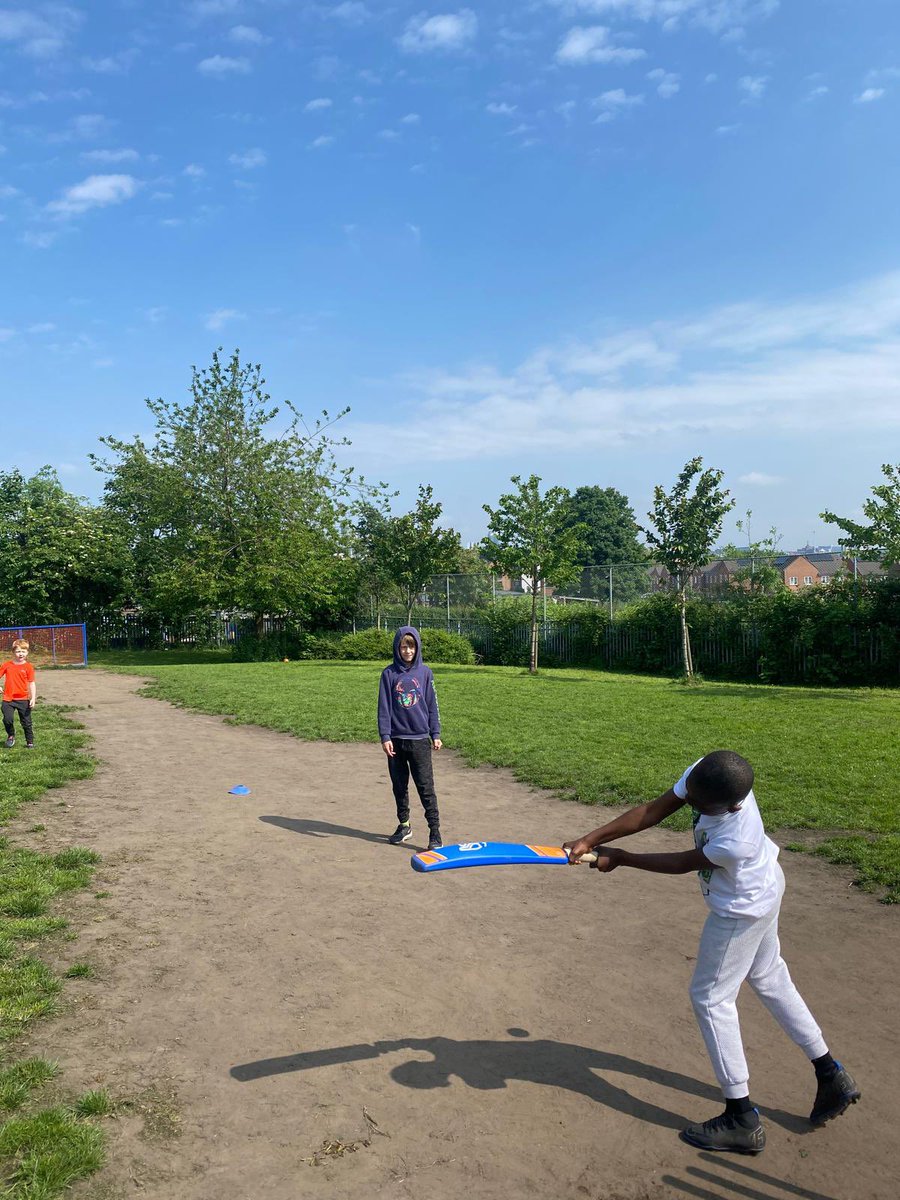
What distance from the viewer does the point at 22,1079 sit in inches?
158

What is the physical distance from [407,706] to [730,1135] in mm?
4903

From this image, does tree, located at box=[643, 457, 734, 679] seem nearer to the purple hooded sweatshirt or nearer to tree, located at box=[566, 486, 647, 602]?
the purple hooded sweatshirt

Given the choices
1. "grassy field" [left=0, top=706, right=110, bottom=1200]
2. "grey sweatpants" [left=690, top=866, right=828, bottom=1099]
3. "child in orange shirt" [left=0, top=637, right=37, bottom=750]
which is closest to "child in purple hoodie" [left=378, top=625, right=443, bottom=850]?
"grassy field" [left=0, top=706, right=110, bottom=1200]

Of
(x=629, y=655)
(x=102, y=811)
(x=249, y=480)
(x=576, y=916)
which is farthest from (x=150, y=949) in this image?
(x=249, y=480)

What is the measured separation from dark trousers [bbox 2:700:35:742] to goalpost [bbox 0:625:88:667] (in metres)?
18.6

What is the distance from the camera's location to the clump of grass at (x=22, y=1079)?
3.84 m

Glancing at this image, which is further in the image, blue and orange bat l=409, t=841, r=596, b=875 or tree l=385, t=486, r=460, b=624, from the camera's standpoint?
tree l=385, t=486, r=460, b=624

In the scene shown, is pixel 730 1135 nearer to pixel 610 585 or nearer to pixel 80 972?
pixel 80 972

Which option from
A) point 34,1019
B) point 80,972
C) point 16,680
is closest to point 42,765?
point 16,680

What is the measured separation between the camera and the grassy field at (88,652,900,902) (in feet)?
29.2

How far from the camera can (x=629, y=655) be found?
3052cm

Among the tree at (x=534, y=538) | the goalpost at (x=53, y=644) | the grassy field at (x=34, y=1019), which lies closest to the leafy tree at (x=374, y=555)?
the tree at (x=534, y=538)

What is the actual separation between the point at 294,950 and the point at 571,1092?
89.6 inches

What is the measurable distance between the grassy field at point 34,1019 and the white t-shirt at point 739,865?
8.86 ft
